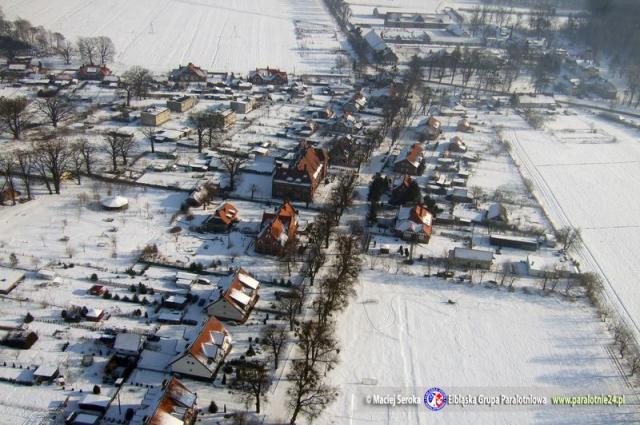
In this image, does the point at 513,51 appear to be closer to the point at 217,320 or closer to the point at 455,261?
the point at 455,261

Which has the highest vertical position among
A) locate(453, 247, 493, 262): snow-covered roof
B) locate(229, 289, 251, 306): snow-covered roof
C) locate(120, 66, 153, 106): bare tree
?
locate(120, 66, 153, 106): bare tree

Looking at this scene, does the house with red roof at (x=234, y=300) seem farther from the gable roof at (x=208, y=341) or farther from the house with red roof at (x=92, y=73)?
the house with red roof at (x=92, y=73)

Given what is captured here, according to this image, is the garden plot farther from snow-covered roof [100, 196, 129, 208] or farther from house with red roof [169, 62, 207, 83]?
house with red roof [169, 62, 207, 83]

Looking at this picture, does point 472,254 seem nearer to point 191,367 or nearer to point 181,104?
point 191,367

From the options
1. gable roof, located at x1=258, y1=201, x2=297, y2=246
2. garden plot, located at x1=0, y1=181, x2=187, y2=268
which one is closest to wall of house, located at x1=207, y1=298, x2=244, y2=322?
gable roof, located at x1=258, y1=201, x2=297, y2=246

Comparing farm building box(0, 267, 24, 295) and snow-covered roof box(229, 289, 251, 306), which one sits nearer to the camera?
snow-covered roof box(229, 289, 251, 306)

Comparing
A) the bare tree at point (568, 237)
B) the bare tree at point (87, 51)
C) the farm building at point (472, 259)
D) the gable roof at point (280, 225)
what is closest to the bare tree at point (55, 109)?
the bare tree at point (87, 51)
